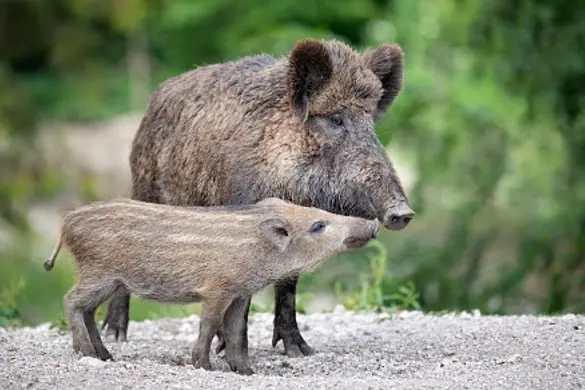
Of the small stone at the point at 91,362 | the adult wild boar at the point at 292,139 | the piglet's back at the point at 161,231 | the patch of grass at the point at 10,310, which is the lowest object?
the patch of grass at the point at 10,310

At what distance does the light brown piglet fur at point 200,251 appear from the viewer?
7965mm

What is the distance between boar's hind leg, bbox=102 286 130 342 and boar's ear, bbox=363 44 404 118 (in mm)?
2194

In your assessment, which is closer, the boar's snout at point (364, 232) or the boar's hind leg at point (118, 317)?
the boar's snout at point (364, 232)

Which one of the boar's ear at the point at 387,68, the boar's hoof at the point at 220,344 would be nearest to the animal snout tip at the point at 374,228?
the boar's ear at the point at 387,68

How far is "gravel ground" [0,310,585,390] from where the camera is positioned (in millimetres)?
7234

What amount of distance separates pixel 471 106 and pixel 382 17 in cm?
946

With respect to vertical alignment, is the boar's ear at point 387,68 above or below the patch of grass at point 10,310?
above

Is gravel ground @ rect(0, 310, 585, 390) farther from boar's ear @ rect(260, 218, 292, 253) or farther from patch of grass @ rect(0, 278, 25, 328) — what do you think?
boar's ear @ rect(260, 218, 292, 253)

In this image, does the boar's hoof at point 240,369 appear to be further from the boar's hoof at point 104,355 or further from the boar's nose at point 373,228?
the boar's nose at point 373,228

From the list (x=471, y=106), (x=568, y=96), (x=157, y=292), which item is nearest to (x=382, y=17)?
(x=471, y=106)

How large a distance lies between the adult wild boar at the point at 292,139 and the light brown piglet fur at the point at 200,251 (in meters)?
0.31

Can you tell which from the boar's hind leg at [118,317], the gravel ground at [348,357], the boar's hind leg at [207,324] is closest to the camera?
the gravel ground at [348,357]

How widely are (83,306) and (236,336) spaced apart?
89 cm

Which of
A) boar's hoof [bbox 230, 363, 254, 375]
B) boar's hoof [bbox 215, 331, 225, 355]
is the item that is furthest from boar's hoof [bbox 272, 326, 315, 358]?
boar's hoof [bbox 230, 363, 254, 375]
